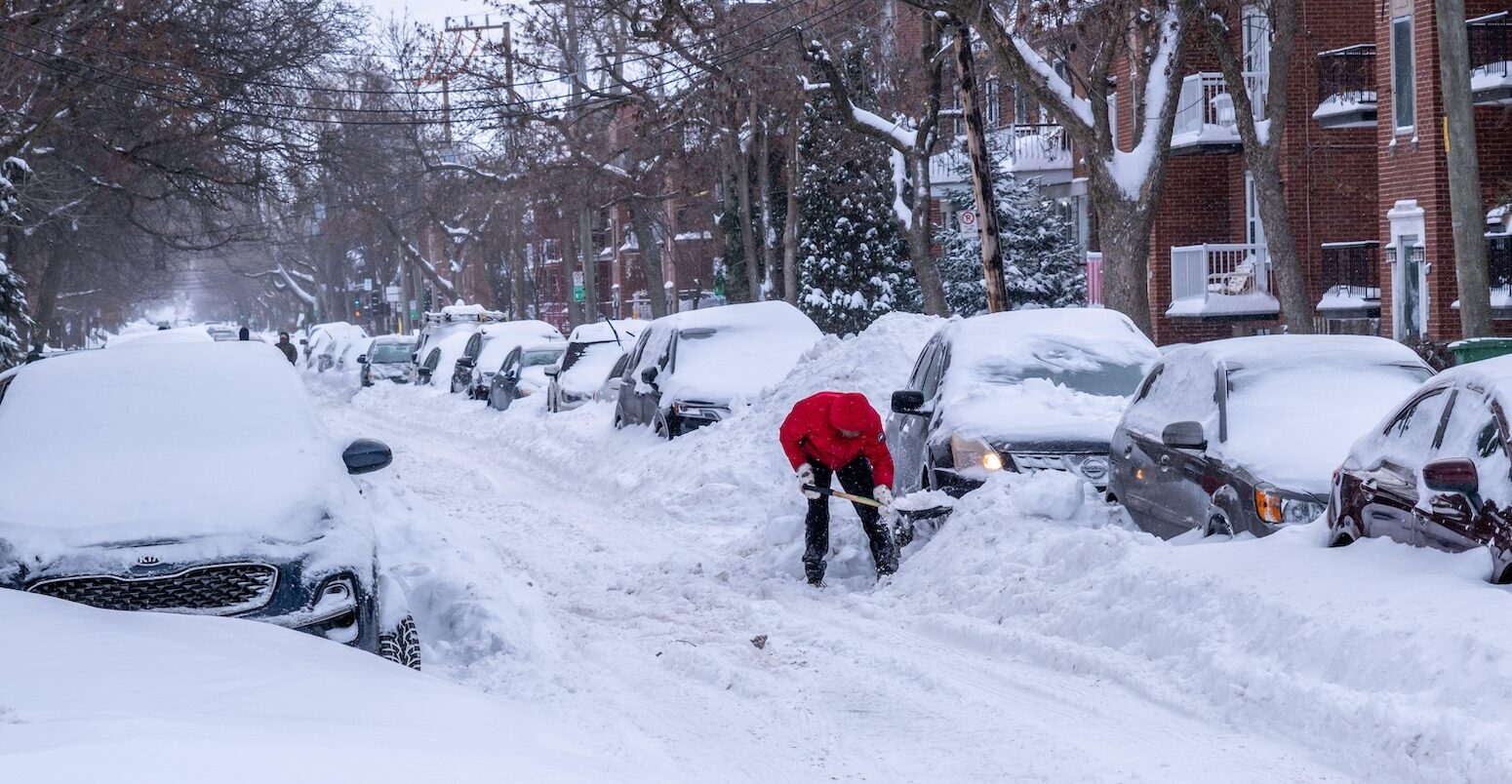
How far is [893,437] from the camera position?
14617mm

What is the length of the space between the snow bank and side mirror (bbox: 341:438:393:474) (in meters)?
1.83

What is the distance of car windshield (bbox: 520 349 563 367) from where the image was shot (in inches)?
1285

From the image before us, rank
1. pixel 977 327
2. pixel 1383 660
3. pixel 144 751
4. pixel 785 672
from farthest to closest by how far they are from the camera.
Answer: pixel 977 327
pixel 785 672
pixel 1383 660
pixel 144 751

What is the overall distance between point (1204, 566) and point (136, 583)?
5108 mm

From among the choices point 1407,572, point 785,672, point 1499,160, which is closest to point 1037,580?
point 785,672

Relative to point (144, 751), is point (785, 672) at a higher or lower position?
lower

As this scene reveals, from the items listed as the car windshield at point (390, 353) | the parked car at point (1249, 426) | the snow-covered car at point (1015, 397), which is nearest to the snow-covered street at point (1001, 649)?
the parked car at point (1249, 426)

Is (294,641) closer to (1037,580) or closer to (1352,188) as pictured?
(1037,580)

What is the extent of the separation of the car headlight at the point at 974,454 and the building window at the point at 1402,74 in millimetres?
16213

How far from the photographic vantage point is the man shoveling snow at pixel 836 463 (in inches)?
452

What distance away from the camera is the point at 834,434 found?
1155cm

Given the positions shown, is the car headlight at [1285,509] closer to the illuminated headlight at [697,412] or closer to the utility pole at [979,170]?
the illuminated headlight at [697,412]

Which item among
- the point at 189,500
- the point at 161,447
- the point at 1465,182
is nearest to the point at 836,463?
the point at 161,447

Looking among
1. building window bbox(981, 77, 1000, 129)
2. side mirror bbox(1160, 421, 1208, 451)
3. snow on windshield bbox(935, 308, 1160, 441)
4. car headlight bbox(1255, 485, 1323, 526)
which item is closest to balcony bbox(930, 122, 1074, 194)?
building window bbox(981, 77, 1000, 129)
